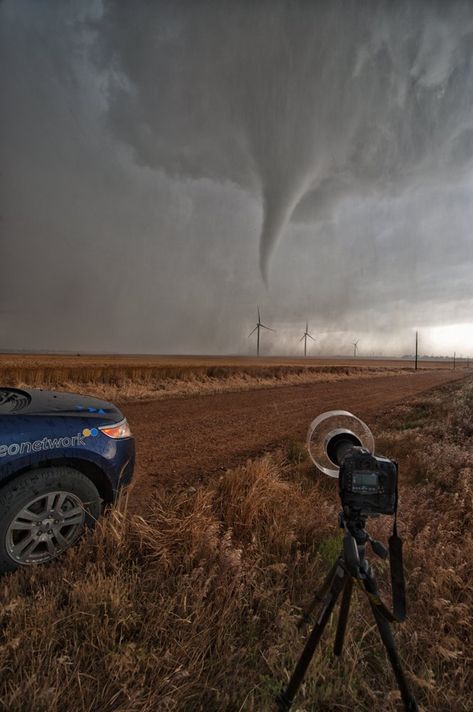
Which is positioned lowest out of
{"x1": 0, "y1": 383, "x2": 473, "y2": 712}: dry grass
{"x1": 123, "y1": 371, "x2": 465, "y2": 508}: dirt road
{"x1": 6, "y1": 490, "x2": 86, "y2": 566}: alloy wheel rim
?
{"x1": 123, "y1": 371, "x2": 465, "y2": 508}: dirt road

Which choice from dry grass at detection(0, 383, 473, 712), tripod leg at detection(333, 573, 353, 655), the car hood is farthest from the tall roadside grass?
tripod leg at detection(333, 573, 353, 655)

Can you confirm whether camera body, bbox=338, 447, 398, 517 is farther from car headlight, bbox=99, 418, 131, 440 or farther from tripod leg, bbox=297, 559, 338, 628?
car headlight, bbox=99, 418, 131, 440

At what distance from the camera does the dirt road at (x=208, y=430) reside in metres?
5.93

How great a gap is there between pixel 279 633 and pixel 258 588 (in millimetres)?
351

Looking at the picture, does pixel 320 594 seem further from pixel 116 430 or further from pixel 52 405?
pixel 52 405

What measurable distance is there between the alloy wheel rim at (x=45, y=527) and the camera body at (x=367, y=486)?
2.51 m

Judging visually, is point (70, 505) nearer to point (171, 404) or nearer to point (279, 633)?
point (279, 633)

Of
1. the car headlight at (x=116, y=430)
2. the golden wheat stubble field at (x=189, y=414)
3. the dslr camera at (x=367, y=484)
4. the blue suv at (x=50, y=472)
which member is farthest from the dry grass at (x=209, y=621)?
the golden wheat stubble field at (x=189, y=414)

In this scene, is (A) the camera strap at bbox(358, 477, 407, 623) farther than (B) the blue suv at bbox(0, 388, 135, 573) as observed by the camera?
No

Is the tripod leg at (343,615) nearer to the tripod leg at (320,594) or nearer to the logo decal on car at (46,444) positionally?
the tripod leg at (320,594)

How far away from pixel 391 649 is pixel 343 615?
0.42 meters

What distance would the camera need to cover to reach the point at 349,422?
2350 millimetres

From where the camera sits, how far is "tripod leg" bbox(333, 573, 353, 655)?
1764 millimetres

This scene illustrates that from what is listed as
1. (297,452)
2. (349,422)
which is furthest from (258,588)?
(297,452)
